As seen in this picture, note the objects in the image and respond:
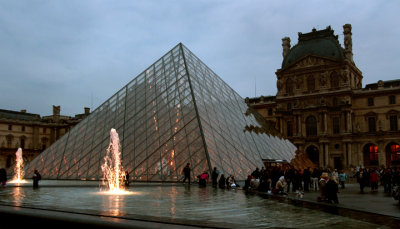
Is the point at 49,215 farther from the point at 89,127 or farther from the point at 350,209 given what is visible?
the point at 89,127

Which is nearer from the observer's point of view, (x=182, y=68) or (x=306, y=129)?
(x=182, y=68)

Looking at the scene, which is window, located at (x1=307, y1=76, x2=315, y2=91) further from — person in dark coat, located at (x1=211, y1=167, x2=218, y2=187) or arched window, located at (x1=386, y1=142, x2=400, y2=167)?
person in dark coat, located at (x1=211, y1=167, x2=218, y2=187)

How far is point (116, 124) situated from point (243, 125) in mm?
7643

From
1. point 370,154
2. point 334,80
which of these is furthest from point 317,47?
point 370,154

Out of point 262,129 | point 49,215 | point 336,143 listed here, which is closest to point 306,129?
point 336,143

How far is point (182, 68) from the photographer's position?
80.7ft

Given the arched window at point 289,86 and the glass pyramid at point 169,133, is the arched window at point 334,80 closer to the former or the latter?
the arched window at point 289,86

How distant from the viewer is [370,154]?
155ft

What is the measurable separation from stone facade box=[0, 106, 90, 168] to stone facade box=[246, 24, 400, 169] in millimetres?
38288

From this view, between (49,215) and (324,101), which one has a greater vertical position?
(324,101)

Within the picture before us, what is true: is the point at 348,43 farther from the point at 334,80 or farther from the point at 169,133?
the point at 169,133

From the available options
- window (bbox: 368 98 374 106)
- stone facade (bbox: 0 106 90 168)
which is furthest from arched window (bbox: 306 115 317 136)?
stone facade (bbox: 0 106 90 168)

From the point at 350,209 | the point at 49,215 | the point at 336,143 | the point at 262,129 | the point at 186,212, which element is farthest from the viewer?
the point at 336,143

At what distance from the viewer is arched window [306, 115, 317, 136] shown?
50219mm
